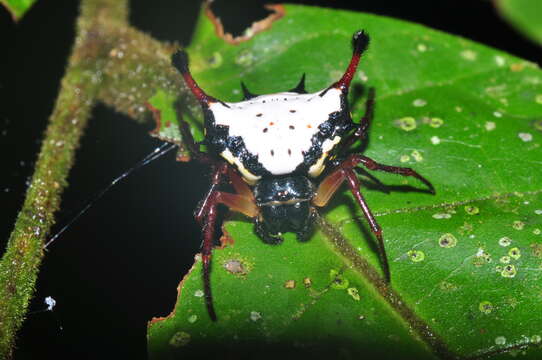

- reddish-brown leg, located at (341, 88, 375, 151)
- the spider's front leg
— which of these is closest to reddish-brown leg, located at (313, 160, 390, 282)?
the spider's front leg

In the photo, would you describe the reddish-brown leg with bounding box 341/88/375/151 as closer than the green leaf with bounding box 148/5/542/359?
No

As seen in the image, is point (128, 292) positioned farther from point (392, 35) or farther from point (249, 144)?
point (392, 35)

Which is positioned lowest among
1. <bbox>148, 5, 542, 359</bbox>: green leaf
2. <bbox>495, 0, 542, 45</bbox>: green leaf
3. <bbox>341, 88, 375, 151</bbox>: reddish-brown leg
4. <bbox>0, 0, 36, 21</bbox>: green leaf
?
<bbox>148, 5, 542, 359</bbox>: green leaf

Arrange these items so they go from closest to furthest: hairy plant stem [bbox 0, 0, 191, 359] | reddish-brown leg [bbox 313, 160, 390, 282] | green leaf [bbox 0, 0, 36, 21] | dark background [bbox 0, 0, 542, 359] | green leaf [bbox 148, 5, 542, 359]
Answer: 1. green leaf [bbox 148, 5, 542, 359]
2. reddish-brown leg [bbox 313, 160, 390, 282]
3. dark background [bbox 0, 0, 542, 359]
4. hairy plant stem [bbox 0, 0, 191, 359]
5. green leaf [bbox 0, 0, 36, 21]

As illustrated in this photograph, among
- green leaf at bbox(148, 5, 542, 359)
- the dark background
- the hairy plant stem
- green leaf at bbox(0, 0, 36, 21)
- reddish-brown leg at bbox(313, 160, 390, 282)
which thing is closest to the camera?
green leaf at bbox(148, 5, 542, 359)

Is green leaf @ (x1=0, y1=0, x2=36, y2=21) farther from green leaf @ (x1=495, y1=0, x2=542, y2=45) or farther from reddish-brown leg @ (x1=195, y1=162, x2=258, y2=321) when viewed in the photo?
green leaf @ (x1=495, y1=0, x2=542, y2=45)

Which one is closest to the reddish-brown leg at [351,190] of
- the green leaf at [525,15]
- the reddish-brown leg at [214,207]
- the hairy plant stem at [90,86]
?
the reddish-brown leg at [214,207]

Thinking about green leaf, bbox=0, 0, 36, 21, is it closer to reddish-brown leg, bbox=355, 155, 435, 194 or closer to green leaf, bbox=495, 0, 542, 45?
reddish-brown leg, bbox=355, 155, 435, 194

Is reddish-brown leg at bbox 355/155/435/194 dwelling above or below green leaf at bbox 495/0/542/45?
below
